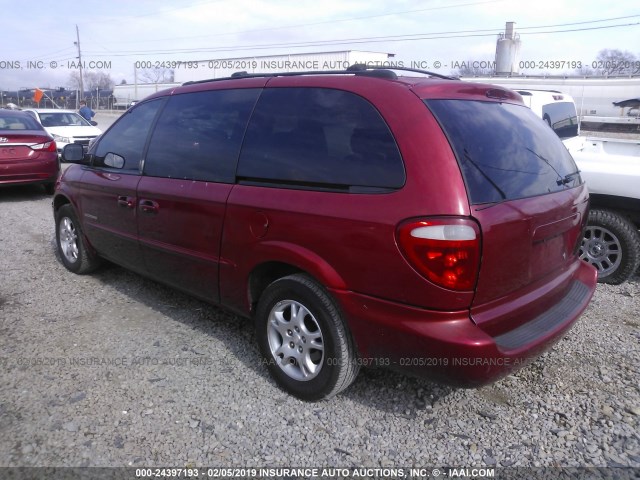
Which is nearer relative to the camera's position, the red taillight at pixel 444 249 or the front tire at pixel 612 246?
the red taillight at pixel 444 249

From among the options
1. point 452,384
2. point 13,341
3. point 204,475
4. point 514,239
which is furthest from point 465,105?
point 13,341

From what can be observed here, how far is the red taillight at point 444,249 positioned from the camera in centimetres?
229

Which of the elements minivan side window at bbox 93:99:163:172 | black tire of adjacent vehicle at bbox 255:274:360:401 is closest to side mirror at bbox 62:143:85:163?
minivan side window at bbox 93:99:163:172

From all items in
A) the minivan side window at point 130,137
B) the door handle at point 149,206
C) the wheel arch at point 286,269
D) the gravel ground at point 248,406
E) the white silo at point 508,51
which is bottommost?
the gravel ground at point 248,406

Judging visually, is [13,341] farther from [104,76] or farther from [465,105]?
[104,76]

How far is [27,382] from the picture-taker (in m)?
3.15

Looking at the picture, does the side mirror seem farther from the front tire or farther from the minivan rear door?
the front tire

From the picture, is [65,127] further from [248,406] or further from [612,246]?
[612,246]

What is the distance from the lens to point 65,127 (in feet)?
47.6

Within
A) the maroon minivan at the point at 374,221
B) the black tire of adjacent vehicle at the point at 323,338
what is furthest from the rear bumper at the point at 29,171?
the black tire of adjacent vehicle at the point at 323,338

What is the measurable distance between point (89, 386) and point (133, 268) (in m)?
1.29

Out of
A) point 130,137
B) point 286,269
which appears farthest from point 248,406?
point 130,137

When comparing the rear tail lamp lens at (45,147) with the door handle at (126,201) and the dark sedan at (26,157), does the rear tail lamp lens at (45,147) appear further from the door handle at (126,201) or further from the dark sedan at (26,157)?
the door handle at (126,201)

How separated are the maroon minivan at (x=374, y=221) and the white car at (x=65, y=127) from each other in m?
11.8
